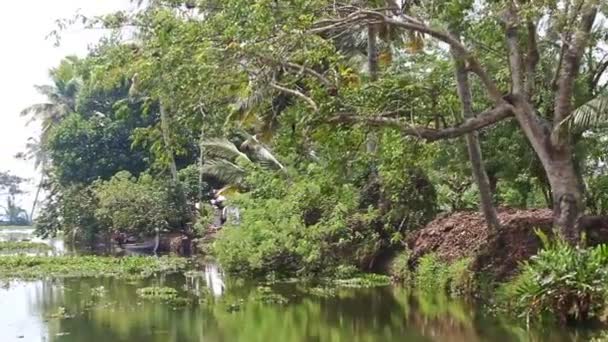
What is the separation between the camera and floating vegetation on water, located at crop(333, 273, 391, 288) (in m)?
17.8

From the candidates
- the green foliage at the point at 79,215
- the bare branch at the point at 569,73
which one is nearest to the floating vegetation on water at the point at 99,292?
the bare branch at the point at 569,73

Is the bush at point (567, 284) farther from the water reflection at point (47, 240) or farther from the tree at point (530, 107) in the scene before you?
the water reflection at point (47, 240)

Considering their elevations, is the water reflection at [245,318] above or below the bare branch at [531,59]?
below

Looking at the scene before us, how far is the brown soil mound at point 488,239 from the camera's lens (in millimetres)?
14164

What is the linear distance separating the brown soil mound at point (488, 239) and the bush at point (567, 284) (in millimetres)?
2582

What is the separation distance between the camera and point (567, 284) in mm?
10820

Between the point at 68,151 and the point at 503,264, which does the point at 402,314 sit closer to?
the point at 503,264

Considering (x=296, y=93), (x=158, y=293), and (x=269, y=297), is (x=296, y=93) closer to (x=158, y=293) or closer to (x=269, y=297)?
(x=269, y=297)

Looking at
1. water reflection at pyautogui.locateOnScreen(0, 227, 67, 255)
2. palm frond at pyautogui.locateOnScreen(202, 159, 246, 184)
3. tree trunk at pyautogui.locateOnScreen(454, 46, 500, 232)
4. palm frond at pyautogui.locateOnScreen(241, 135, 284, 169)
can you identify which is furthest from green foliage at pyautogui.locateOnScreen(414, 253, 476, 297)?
water reflection at pyautogui.locateOnScreen(0, 227, 67, 255)

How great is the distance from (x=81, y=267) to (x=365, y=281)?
852 centimetres

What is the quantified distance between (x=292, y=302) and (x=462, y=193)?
337 inches

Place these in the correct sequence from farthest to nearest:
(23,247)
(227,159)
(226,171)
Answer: (23,247) < (227,159) < (226,171)

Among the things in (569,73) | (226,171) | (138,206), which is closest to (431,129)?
(569,73)

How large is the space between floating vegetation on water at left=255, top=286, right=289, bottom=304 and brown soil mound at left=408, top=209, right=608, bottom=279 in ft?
11.8
